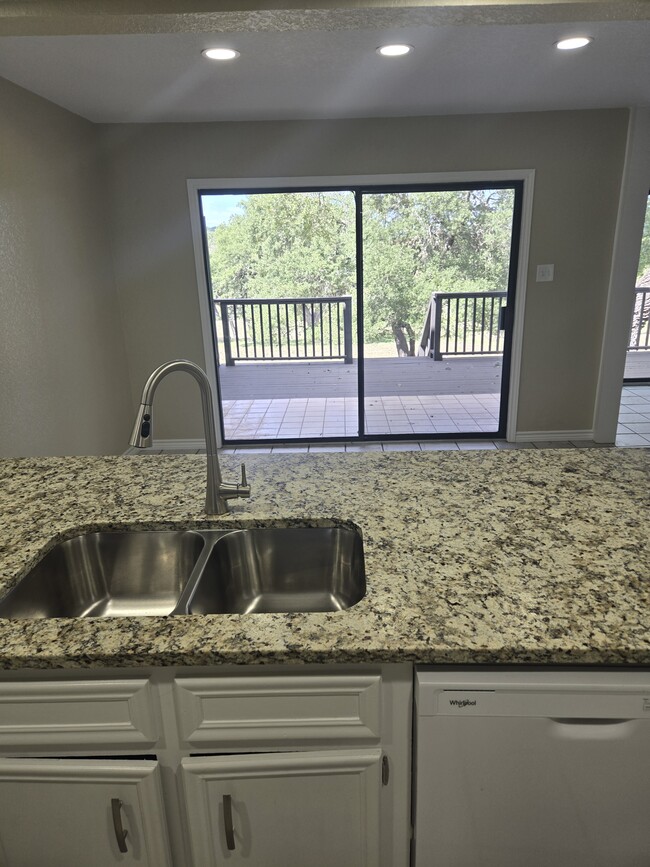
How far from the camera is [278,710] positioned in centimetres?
105

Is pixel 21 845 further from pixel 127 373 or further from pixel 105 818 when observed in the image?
pixel 127 373

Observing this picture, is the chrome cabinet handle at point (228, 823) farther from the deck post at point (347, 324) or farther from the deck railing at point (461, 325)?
the deck railing at point (461, 325)

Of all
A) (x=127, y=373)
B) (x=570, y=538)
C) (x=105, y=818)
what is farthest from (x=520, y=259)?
(x=105, y=818)

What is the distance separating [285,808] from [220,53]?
2.73 metres

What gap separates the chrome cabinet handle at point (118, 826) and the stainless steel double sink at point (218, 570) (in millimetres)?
411

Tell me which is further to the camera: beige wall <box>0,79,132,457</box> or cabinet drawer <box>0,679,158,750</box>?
beige wall <box>0,79,132,457</box>

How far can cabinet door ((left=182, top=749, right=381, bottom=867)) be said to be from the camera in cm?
107

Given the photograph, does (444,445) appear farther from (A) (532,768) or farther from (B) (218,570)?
(A) (532,768)

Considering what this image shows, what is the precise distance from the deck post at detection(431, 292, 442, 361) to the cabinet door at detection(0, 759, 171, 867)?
4.65 m

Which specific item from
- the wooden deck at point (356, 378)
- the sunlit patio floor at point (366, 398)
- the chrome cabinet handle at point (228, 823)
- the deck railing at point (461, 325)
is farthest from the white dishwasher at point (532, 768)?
the wooden deck at point (356, 378)

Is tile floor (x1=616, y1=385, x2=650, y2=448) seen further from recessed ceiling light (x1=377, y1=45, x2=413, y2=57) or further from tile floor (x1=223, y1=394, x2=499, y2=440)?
recessed ceiling light (x1=377, y1=45, x2=413, y2=57)

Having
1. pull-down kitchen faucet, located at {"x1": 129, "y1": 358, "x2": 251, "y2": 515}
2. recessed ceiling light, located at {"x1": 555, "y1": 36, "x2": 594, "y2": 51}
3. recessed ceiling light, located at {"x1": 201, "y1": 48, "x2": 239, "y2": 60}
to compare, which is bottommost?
pull-down kitchen faucet, located at {"x1": 129, "y1": 358, "x2": 251, "y2": 515}

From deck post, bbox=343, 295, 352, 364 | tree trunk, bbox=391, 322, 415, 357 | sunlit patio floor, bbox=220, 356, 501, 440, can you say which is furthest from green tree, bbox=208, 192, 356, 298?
sunlit patio floor, bbox=220, 356, 501, 440

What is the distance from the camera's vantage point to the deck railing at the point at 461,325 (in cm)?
565
